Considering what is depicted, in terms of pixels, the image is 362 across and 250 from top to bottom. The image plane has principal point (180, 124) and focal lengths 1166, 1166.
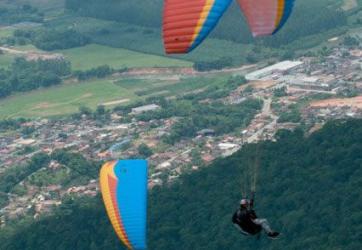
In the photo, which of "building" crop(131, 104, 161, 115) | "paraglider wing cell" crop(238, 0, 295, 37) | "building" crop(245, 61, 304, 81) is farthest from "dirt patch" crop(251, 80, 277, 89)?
"paraglider wing cell" crop(238, 0, 295, 37)

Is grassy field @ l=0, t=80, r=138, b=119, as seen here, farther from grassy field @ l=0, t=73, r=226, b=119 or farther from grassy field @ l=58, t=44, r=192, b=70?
grassy field @ l=58, t=44, r=192, b=70

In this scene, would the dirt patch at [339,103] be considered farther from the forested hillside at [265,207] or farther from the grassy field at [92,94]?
the forested hillside at [265,207]

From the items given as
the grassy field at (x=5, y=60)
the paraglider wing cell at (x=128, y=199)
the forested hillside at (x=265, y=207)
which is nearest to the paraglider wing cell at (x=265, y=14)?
the paraglider wing cell at (x=128, y=199)

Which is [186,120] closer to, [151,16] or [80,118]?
[80,118]

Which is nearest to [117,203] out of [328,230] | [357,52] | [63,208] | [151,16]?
[328,230]

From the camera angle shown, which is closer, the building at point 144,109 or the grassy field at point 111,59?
the building at point 144,109

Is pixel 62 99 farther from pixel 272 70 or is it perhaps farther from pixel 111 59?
pixel 272 70
